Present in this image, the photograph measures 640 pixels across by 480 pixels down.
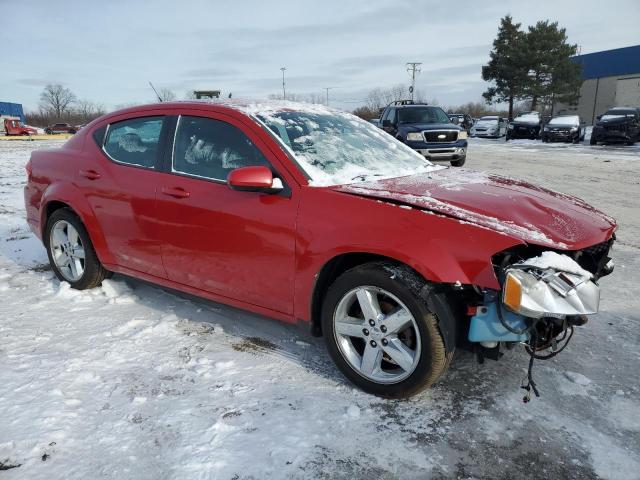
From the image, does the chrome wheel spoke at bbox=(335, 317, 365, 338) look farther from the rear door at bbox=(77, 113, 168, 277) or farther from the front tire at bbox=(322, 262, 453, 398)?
the rear door at bbox=(77, 113, 168, 277)

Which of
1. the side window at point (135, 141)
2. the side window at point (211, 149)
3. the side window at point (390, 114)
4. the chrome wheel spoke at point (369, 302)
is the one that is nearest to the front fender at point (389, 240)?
the chrome wheel spoke at point (369, 302)

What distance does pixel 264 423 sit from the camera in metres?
2.44

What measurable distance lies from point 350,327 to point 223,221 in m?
1.04

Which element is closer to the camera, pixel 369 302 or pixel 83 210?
pixel 369 302

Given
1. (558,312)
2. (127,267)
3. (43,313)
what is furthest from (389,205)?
(43,313)

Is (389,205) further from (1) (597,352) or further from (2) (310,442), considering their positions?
(1) (597,352)

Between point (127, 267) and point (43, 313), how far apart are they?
2.39 ft

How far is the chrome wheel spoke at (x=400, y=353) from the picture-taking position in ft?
8.38

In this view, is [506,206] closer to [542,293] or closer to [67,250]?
[542,293]

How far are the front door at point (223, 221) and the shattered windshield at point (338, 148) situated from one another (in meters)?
0.23

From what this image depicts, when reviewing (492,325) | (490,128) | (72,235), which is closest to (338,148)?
(492,325)

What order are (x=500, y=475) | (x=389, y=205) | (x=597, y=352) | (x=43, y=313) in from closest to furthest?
(x=500, y=475), (x=389, y=205), (x=597, y=352), (x=43, y=313)

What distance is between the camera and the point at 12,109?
68500 mm

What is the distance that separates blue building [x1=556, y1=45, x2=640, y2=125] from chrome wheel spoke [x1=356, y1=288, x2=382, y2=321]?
55.1 metres
